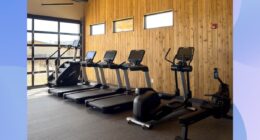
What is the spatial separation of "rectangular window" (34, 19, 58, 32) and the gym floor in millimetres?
4103

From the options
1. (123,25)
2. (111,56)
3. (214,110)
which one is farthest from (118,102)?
(123,25)

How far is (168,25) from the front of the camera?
6.35m

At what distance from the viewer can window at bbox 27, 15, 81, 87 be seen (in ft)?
26.4

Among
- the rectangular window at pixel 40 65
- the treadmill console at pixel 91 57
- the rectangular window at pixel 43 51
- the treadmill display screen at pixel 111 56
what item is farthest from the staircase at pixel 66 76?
the treadmill display screen at pixel 111 56

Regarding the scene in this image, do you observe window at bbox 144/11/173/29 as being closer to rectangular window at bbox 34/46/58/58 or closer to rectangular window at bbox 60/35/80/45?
rectangular window at bbox 60/35/80/45

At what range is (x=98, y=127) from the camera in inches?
155

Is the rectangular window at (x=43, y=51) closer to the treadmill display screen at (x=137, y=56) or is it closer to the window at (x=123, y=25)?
the window at (x=123, y=25)

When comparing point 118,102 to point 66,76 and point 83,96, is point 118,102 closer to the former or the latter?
point 83,96

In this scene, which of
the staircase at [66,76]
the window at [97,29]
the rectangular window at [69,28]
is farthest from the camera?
the rectangular window at [69,28]

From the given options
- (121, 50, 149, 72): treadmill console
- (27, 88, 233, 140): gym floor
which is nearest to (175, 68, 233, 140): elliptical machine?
(27, 88, 233, 140): gym floor

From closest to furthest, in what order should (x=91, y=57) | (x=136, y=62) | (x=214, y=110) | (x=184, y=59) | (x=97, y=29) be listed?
(x=214, y=110), (x=184, y=59), (x=136, y=62), (x=91, y=57), (x=97, y=29)

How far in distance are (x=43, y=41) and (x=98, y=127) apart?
18.6 feet

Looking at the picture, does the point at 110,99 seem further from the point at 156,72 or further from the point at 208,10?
the point at 208,10

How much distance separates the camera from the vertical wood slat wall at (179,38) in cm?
519
